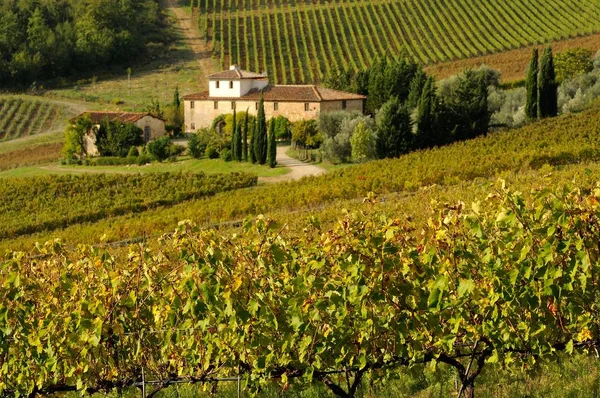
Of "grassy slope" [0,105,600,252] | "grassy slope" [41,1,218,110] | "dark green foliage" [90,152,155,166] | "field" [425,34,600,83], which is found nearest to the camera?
"grassy slope" [0,105,600,252]

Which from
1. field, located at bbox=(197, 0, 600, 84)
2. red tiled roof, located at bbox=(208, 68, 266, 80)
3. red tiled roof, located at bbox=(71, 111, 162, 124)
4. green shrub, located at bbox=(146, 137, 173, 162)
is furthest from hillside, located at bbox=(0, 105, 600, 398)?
field, located at bbox=(197, 0, 600, 84)

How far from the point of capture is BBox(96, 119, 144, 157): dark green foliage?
55656 millimetres

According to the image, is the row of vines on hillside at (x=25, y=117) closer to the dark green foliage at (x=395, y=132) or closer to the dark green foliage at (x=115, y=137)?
the dark green foliage at (x=115, y=137)

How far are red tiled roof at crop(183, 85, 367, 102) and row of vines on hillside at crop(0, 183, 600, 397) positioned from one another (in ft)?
154

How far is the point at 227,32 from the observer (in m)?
87.8

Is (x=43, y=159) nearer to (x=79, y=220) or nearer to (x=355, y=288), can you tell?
(x=79, y=220)

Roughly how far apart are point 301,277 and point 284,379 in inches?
40.5

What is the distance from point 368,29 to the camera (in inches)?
3386

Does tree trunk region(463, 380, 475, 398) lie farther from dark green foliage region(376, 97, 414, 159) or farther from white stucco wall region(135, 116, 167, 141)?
white stucco wall region(135, 116, 167, 141)

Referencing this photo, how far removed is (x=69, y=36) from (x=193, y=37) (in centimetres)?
1174

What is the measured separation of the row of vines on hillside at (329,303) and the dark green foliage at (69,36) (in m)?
77.2

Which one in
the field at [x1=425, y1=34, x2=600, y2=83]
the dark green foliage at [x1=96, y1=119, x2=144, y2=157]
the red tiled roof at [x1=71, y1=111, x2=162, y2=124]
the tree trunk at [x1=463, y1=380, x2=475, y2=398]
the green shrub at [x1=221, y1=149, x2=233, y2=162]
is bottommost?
the tree trunk at [x1=463, y1=380, x2=475, y2=398]

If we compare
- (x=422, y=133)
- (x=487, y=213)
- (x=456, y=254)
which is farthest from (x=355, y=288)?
(x=422, y=133)

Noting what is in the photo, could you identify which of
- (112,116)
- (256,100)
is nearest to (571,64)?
(256,100)
